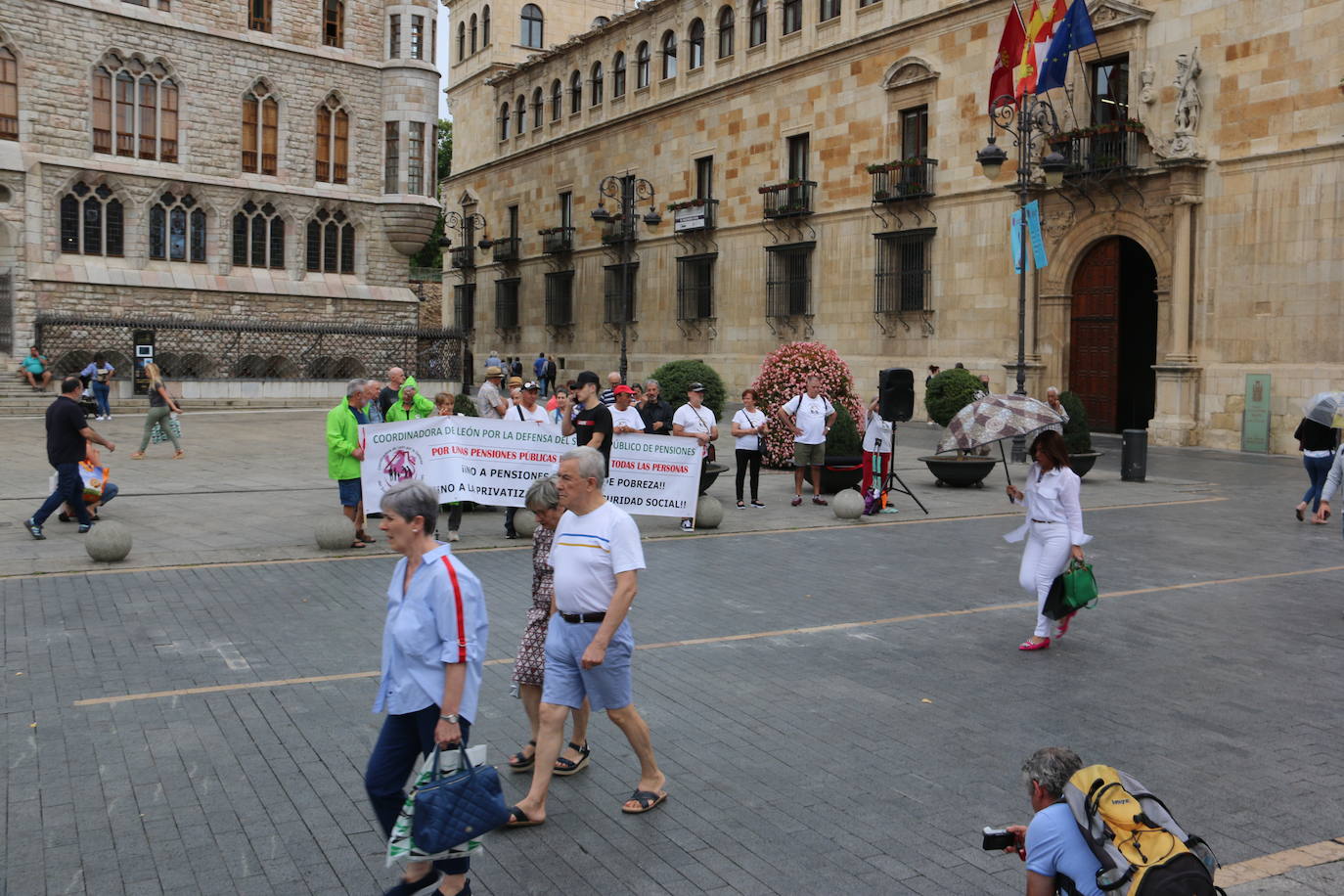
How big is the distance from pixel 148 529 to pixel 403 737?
10465 millimetres

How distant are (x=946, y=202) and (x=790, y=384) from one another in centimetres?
1464

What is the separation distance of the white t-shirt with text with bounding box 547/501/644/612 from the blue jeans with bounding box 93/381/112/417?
94.4ft

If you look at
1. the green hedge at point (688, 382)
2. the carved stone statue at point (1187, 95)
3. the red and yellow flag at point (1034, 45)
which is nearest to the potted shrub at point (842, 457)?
the green hedge at point (688, 382)

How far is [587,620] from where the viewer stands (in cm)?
562

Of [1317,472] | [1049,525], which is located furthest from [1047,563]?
[1317,472]

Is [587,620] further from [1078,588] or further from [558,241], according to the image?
[558,241]

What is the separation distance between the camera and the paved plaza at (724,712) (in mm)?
5145

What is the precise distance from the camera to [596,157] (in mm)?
50000

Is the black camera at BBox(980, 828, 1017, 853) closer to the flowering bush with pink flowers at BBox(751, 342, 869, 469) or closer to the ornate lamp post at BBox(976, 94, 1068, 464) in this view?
the ornate lamp post at BBox(976, 94, 1068, 464)

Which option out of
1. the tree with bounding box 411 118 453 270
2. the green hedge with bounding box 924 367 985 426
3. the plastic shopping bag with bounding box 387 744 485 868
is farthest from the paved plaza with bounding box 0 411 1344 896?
the tree with bounding box 411 118 453 270

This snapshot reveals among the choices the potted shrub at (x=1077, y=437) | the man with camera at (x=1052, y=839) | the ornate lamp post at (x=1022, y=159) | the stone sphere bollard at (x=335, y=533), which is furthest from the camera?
the ornate lamp post at (x=1022, y=159)

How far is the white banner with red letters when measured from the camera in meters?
13.3

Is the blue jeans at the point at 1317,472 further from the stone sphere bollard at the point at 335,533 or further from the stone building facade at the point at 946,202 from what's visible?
the stone sphere bollard at the point at 335,533

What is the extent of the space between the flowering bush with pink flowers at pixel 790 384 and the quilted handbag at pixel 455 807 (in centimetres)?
1676
